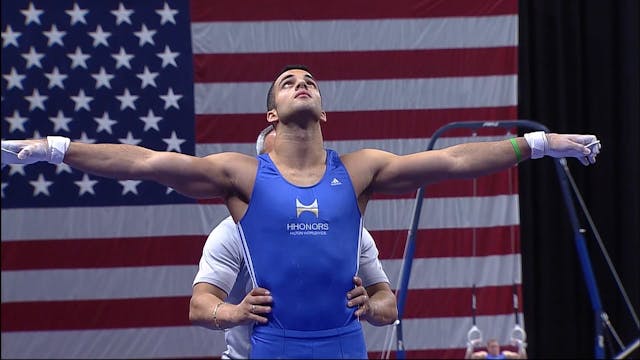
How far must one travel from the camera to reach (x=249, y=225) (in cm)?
347

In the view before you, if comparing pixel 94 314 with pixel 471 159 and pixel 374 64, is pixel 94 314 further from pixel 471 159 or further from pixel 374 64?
pixel 471 159

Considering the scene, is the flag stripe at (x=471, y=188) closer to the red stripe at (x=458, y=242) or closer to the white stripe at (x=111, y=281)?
the red stripe at (x=458, y=242)

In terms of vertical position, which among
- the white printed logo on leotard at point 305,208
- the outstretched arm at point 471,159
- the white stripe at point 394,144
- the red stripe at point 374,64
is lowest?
the white printed logo on leotard at point 305,208

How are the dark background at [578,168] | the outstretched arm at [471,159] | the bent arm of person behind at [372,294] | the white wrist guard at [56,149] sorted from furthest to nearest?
the dark background at [578,168], the outstretched arm at [471,159], the bent arm of person behind at [372,294], the white wrist guard at [56,149]

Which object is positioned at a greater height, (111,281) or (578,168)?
(578,168)

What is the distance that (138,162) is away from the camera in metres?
3.43

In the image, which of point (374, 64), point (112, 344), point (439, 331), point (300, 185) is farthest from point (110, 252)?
point (300, 185)

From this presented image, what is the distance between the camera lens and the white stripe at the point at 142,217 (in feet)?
22.5

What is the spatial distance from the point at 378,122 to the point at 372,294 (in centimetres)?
336

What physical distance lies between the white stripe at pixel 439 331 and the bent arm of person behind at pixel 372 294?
3.27 meters

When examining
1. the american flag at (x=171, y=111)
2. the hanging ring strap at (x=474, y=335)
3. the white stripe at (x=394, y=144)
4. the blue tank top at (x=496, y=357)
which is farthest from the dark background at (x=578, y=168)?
the hanging ring strap at (x=474, y=335)

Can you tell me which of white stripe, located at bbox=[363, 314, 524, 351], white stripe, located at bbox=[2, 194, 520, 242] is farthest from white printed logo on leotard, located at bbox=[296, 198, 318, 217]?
white stripe, located at bbox=[363, 314, 524, 351]

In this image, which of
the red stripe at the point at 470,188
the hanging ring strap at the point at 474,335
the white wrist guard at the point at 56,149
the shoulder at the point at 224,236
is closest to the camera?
the white wrist guard at the point at 56,149

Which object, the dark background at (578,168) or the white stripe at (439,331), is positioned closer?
the white stripe at (439,331)
